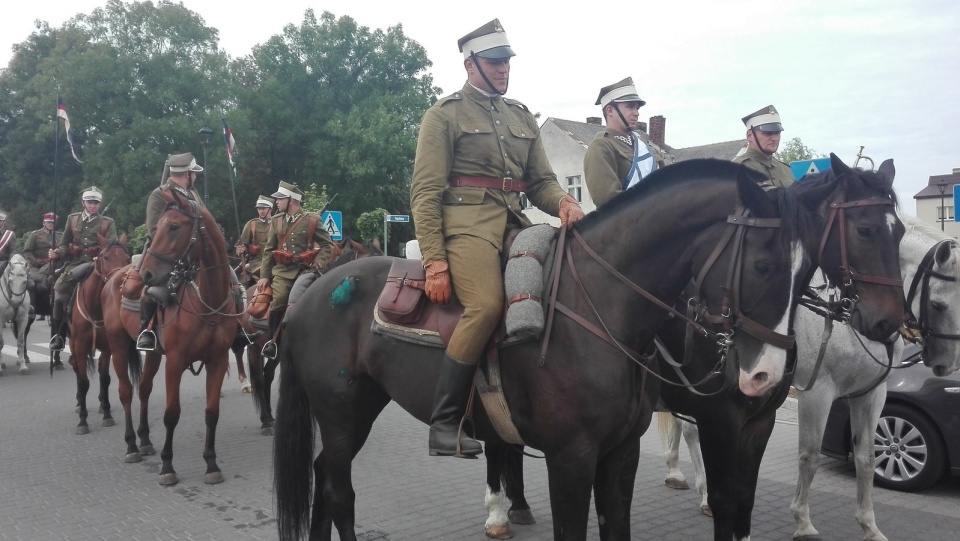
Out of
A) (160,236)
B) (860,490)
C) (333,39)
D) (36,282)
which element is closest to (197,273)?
(160,236)

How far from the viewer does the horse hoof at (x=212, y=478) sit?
22.1 feet

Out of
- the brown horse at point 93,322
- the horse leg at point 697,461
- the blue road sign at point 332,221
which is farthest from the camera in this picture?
the blue road sign at point 332,221

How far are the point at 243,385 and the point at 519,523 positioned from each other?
7.72 m

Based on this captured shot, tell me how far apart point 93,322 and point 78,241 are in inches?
82.8

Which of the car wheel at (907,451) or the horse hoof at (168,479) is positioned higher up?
the car wheel at (907,451)

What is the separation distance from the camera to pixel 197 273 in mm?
7156

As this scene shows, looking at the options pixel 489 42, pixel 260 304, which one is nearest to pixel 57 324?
pixel 260 304

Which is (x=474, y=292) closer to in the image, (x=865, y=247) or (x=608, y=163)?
(x=865, y=247)

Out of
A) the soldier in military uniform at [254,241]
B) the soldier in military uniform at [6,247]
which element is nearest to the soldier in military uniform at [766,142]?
the soldier in military uniform at [254,241]

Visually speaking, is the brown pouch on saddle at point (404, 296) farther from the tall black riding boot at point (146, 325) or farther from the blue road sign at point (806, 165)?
the blue road sign at point (806, 165)

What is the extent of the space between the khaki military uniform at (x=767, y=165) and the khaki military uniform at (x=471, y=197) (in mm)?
2090

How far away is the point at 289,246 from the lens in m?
8.38

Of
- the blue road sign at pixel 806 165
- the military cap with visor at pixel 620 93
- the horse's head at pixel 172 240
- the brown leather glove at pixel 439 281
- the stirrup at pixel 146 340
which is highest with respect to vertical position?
the military cap with visor at pixel 620 93

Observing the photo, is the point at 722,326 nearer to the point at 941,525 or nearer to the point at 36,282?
the point at 941,525
